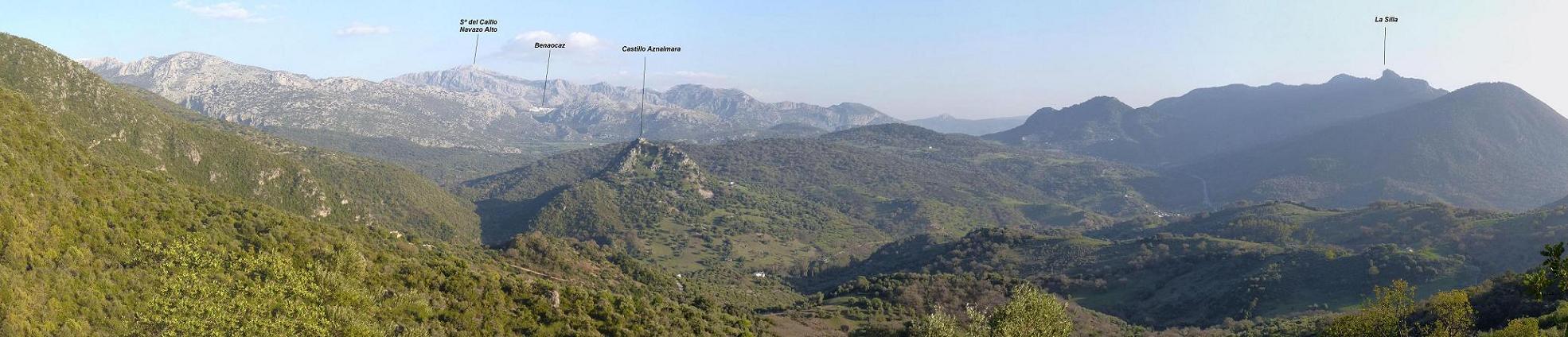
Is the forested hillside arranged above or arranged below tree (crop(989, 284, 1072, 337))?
above

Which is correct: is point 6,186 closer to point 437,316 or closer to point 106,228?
point 106,228

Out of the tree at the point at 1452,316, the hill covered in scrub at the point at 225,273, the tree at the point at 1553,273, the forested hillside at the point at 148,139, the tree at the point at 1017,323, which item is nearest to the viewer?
the tree at the point at 1553,273

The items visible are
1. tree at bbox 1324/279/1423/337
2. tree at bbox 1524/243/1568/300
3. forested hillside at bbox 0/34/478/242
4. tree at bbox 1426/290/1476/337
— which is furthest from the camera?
forested hillside at bbox 0/34/478/242

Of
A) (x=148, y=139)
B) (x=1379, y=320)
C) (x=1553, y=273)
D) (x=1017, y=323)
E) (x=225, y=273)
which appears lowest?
(x=1017, y=323)

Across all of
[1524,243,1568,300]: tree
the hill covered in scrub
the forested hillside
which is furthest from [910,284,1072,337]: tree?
the forested hillside

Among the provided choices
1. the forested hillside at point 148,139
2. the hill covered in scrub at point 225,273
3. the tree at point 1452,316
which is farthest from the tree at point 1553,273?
the forested hillside at point 148,139

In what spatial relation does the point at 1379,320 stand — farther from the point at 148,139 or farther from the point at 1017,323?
the point at 148,139

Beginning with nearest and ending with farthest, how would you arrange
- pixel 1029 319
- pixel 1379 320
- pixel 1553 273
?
pixel 1553 273, pixel 1029 319, pixel 1379 320

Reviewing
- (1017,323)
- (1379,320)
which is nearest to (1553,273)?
(1017,323)

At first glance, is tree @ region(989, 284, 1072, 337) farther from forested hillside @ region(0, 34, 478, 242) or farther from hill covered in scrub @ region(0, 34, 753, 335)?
forested hillside @ region(0, 34, 478, 242)

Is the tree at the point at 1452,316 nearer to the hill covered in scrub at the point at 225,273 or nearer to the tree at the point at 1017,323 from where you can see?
the tree at the point at 1017,323

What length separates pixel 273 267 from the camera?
138 ft

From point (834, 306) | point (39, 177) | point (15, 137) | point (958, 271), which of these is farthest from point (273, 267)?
point (958, 271)

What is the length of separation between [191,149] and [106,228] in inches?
4807
